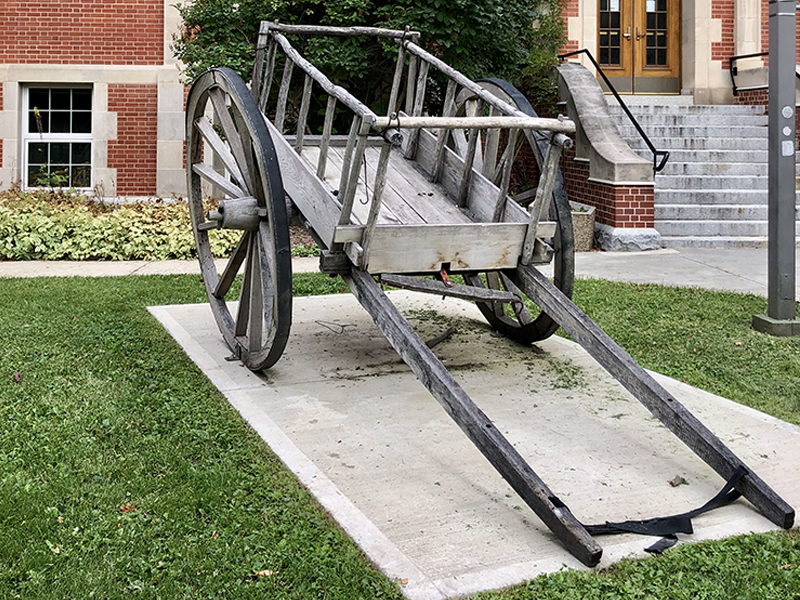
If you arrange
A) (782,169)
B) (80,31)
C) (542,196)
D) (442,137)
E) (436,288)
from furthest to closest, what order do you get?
1. (80,31)
2. (782,169)
3. (442,137)
4. (436,288)
5. (542,196)

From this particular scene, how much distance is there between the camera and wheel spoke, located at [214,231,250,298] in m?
5.38

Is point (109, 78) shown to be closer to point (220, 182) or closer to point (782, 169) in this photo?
point (220, 182)

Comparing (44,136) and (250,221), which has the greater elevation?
(44,136)

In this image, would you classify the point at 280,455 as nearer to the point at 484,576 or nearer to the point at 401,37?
the point at 484,576

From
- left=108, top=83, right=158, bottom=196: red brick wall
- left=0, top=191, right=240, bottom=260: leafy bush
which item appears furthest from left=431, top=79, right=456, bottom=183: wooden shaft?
left=108, top=83, right=158, bottom=196: red brick wall

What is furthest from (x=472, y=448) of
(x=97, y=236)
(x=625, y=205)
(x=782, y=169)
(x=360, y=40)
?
(x=360, y=40)

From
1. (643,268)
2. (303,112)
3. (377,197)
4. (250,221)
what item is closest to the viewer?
(377,197)

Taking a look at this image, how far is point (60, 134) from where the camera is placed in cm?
1531

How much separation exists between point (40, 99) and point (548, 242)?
12157 millimetres

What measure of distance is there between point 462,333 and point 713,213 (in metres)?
6.20

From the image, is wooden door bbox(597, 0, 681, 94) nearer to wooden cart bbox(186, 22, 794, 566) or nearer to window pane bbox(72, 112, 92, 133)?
window pane bbox(72, 112, 92, 133)

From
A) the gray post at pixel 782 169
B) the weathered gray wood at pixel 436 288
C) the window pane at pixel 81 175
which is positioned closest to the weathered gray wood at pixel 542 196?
the weathered gray wood at pixel 436 288

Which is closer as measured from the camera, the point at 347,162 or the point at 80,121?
the point at 347,162

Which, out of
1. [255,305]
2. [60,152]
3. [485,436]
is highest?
[60,152]
